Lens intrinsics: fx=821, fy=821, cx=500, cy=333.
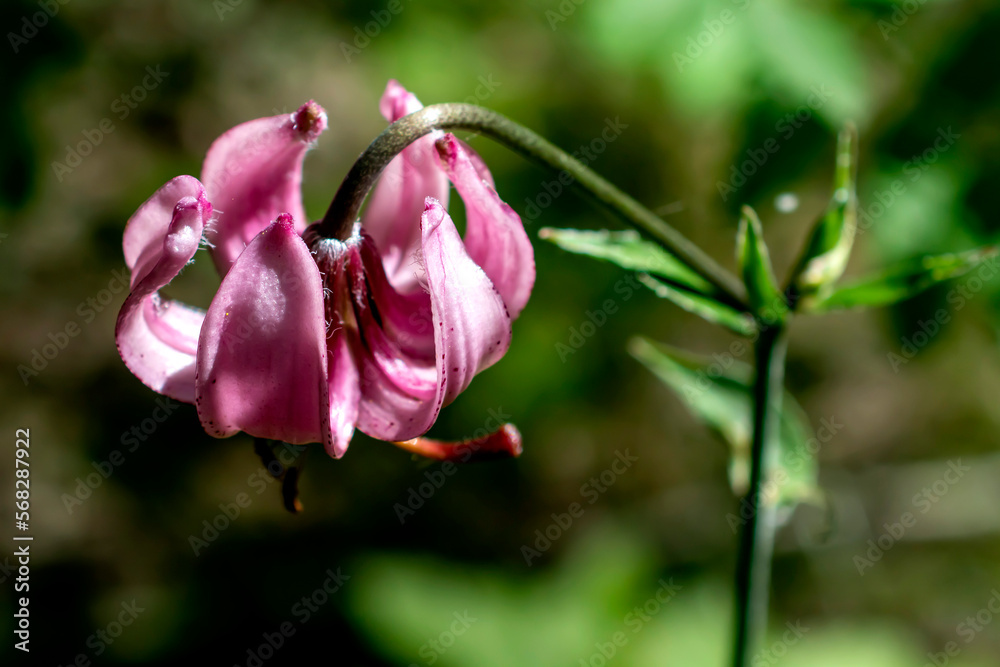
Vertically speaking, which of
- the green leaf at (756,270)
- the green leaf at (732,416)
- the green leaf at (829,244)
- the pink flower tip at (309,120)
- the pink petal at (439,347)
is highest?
the green leaf at (829,244)

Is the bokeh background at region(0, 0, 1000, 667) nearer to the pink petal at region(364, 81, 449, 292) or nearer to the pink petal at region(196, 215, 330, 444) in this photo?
the pink petal at region(364, 81, 449, 292)

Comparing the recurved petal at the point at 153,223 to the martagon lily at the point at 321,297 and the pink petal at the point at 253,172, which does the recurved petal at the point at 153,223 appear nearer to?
the martagon lily at the point at 321,297

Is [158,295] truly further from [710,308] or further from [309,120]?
[710,308]

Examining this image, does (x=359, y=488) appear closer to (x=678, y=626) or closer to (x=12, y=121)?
(x=678, y=626)

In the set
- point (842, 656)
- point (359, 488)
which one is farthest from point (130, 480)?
point (842, 656)

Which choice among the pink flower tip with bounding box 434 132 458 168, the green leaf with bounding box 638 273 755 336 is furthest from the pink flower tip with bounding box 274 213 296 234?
the green leaf with bounding box 638 273 755 336

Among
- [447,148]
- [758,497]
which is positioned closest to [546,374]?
[758,497]

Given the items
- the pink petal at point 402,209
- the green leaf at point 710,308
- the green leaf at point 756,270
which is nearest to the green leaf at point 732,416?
the green leaf at point 710,308
